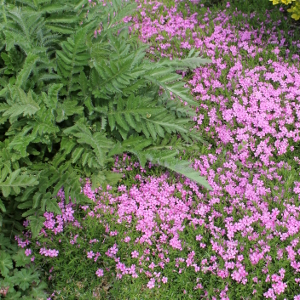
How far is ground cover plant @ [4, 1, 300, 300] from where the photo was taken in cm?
271

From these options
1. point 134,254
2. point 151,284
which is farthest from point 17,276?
point 151,284

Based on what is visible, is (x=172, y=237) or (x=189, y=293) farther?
(x=172, y=237)

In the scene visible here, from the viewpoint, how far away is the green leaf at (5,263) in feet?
8.75

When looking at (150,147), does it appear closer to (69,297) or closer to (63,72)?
(63,72)

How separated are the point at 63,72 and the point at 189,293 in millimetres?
2068

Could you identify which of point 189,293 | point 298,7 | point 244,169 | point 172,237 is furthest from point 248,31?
point 189,293

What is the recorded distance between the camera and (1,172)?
111 inches

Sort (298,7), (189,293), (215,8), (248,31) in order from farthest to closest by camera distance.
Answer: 1. (215,8)
2. (248,31)
3. (298,7)
4. (189,293)

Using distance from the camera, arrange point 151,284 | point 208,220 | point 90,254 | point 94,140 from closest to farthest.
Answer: point 151,284 → point 90,254 → point 94,140 → point 208,220

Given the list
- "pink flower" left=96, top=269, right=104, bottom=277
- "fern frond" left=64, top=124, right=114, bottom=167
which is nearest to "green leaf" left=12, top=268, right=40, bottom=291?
"pink flower" left=96, top=269, right=104, bottom=277

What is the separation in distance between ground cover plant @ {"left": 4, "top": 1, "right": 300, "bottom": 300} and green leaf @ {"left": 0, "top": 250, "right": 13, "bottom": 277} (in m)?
0.17

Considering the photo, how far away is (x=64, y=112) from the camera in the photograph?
3035 mm

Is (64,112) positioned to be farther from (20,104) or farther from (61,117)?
(20,104)

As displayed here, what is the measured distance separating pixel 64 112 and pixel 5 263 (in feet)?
4.09
